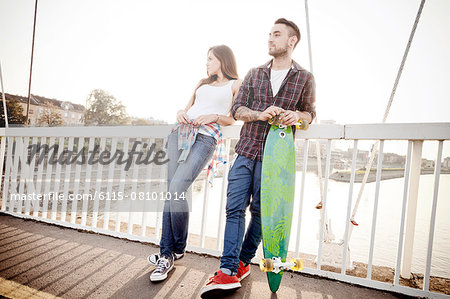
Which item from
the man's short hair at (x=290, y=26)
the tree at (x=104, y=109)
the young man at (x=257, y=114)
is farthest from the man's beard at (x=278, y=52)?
the tree at (x=104, y=109)

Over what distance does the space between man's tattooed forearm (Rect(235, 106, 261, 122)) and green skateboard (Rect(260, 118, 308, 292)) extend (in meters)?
0.10

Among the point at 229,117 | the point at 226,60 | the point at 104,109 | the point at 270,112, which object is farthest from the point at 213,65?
the point at 104,109

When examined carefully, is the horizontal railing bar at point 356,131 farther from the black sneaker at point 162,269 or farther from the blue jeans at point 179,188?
the black sneaker at point 162,269

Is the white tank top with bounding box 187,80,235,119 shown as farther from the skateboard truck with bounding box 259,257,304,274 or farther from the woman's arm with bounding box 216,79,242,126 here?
Result: the skateboard truck with bounding box 259,257,304,274

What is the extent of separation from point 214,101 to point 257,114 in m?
0.39

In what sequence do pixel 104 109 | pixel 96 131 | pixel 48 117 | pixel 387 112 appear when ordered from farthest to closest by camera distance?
1. pixel 104 109
2. pixel 48 117
3. pixel 96 131
4. pixel 387 112

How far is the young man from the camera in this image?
1341 mm

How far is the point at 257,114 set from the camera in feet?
4.48

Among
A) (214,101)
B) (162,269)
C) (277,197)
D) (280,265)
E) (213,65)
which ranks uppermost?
(213,65)

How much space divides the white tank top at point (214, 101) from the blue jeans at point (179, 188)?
0.61ft

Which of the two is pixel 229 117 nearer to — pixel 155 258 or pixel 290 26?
Result: pixel 290 26

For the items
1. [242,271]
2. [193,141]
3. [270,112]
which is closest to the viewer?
[270,112]

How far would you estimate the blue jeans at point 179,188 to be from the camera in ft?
4.88

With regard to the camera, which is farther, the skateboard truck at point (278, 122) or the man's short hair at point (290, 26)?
the man's short hair at point (290, 26)
